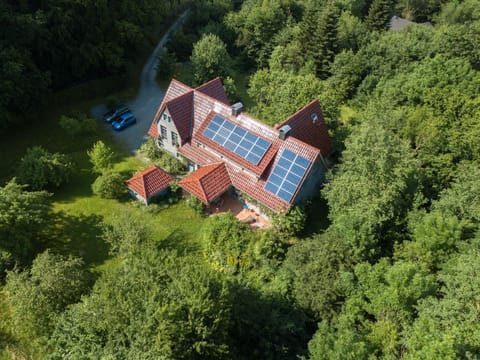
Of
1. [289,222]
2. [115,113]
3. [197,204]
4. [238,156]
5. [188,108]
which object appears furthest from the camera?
[115,113]

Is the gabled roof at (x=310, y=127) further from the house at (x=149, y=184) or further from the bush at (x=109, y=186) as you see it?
the bush at (x=109, y=186)

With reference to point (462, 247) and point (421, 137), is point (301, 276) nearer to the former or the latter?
point (462, 247)

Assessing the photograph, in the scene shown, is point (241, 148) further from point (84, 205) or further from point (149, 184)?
point (84, 205)

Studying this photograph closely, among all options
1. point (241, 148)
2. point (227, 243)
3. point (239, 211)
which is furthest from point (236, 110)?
point (227, 243)

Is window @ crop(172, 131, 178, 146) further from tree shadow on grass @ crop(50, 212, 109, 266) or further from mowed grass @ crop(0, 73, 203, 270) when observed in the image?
tree shadow on grass @ crop(50, 212, 109, 266)

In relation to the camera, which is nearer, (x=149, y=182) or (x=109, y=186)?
(x=109, y=186)

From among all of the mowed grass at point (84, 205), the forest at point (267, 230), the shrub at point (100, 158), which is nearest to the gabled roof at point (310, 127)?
the forest at point (267, 230)
